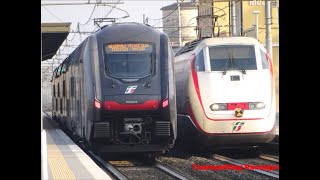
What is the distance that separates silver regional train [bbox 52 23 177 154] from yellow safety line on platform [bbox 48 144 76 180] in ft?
2.57

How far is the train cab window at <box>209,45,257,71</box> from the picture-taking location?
13.1 m

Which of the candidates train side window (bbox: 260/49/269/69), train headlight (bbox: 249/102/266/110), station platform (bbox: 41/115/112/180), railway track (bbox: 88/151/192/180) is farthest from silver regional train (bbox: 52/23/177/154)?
train side window (bbox: 260/49/269/69)

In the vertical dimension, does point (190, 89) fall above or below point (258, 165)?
above

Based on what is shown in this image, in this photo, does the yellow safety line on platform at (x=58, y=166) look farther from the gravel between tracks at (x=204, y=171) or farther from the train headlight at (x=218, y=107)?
the train headlight at (x=218, y=107)

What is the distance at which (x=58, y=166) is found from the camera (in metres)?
9.90

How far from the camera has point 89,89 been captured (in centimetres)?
1194

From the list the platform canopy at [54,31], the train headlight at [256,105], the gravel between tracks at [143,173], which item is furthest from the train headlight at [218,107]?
the platform canopy at [54,31]

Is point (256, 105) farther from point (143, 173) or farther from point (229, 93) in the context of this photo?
point (143, 173)
